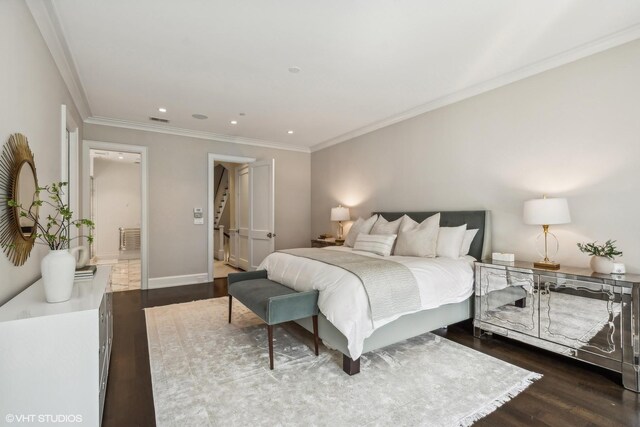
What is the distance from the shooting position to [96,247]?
298 inches

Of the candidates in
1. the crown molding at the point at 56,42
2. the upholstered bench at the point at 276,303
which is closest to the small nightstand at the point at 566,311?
the upholstered bench at the point at 276,303

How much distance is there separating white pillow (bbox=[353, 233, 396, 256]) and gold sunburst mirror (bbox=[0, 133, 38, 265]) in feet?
10.3

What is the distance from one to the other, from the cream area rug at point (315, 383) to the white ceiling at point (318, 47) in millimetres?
2676

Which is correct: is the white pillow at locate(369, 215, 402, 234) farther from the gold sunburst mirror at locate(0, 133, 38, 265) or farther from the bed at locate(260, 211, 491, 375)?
the gold sunburst mirror at locate(0, 133, 38, 265)

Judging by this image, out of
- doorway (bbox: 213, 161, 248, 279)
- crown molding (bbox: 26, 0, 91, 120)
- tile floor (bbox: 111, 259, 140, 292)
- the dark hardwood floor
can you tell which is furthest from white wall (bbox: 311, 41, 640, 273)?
tile floor (bbox: 111, 259, 140, 292)

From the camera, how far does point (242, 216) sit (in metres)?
6.53

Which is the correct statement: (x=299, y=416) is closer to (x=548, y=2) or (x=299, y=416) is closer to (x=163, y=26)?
(x=163, y=26)

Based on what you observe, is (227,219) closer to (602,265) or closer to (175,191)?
(175,191)

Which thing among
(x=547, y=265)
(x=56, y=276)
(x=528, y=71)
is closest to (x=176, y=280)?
(x=56, y=276)

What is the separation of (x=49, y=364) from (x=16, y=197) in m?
1.03

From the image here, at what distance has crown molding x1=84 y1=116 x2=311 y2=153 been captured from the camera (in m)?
4.67

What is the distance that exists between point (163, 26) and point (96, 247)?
7.16 meters

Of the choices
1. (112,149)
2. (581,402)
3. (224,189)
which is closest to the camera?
(581,402)

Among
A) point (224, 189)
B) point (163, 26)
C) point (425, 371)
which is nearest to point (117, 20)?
point (163, 26)
